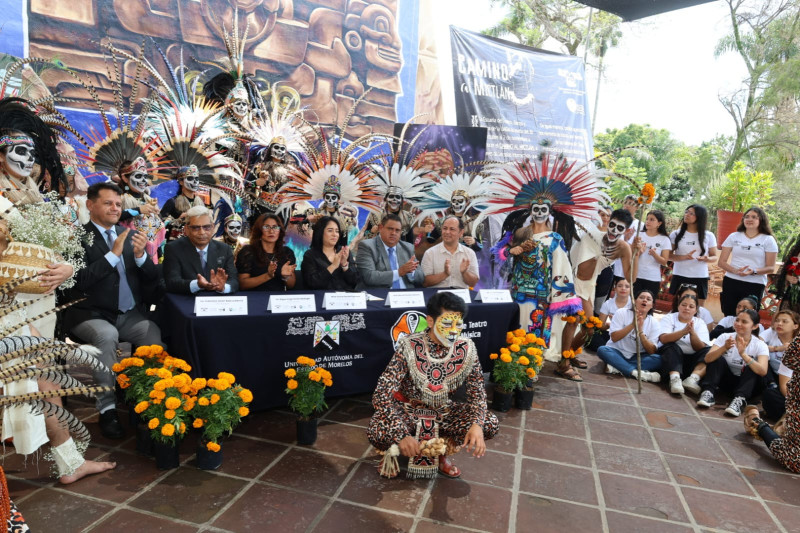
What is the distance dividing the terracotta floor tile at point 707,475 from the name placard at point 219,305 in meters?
3.18

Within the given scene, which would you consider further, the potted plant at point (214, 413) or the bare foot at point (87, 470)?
the potted plant at point (214, 413)

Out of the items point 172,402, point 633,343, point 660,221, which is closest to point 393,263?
point 172,402

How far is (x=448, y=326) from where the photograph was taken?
9.71 ft

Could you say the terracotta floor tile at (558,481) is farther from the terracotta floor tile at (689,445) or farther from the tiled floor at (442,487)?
the terracotta floor tile at (689,445)

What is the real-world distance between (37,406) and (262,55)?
7592 mm

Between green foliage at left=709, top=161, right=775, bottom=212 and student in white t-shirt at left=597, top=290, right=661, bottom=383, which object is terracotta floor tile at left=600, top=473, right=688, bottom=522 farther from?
green foliage at left=709, top=161, right=775, bottom=212

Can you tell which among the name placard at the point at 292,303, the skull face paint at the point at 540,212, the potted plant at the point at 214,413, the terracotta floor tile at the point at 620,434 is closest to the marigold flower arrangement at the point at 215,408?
the potted plant at the point at 214,413

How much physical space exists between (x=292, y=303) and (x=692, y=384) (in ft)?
Result: 13.2

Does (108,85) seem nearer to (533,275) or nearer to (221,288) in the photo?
(221,288)

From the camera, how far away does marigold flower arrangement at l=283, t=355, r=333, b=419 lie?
3406 millimetres

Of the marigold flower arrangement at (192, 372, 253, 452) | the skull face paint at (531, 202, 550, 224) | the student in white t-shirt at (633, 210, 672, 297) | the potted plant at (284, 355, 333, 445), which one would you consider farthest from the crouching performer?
the student in white t-shirt at (633, 210, 672, 297)

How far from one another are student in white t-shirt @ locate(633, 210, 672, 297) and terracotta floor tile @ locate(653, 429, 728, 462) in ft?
8.56

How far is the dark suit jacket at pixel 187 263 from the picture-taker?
12.3ft

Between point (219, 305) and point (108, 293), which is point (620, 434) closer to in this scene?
point (219, 305)
